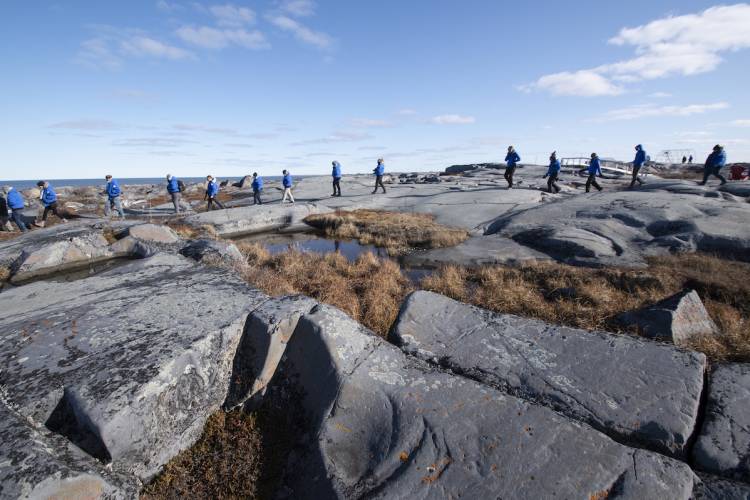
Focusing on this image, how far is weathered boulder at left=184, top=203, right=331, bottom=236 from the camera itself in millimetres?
17188

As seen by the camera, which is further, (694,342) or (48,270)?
(48,270)

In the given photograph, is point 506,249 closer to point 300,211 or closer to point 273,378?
point 273,378

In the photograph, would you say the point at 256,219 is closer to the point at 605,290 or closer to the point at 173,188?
the point at 173,188

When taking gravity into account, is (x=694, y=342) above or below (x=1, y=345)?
below

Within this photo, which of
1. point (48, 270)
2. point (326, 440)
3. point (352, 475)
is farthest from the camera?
point (48, 270)

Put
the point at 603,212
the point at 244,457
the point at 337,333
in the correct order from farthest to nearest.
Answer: the point at 603,212 → the point at 337,333 → the point at 244,457

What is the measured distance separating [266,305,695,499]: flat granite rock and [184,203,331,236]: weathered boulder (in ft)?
49.3

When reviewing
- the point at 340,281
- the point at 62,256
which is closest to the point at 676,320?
the point at 340,281

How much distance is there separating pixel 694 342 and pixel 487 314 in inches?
122

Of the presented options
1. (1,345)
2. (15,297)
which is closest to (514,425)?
(1,345)

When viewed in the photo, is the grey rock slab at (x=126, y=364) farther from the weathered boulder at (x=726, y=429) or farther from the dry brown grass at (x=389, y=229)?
the dry brown grass at (x=389, y=229)

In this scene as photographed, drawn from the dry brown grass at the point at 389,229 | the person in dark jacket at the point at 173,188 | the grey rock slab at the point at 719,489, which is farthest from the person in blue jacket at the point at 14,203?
the grey rock slab at the point at 719,489

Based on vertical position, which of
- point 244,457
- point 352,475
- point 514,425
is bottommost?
point 244,457

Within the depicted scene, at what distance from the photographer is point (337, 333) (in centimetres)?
386
